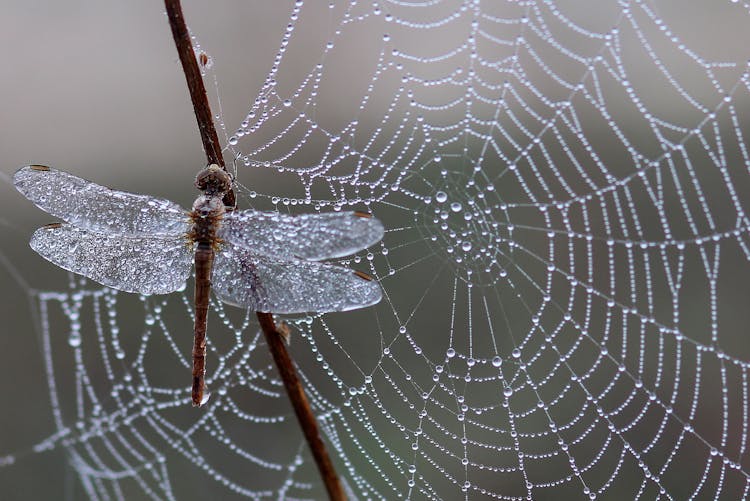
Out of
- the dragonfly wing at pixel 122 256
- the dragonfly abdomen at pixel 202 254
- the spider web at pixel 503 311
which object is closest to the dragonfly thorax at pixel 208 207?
the dragonfly abdomen at pixel 202 254

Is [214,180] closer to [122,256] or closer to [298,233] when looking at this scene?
[298,233]

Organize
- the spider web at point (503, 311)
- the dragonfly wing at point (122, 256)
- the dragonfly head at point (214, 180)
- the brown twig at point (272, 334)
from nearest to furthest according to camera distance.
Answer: the brown twig at point (272, 334)
the dragonfly head at point (214, 180)
the dragonfly wing at point (122, 256)
the spider web at point (503, 311)

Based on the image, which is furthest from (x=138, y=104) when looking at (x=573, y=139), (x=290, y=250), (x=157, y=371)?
(x=290, y=250)

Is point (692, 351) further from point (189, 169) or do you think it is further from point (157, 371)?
point (189, 169)

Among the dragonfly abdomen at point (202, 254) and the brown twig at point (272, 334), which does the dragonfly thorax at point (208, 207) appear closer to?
the dragonfly abdomen at point (202, 254)

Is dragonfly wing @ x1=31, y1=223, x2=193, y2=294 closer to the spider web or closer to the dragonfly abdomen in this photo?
the dragonfly abdomen

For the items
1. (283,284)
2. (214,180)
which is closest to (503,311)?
(283,284)
